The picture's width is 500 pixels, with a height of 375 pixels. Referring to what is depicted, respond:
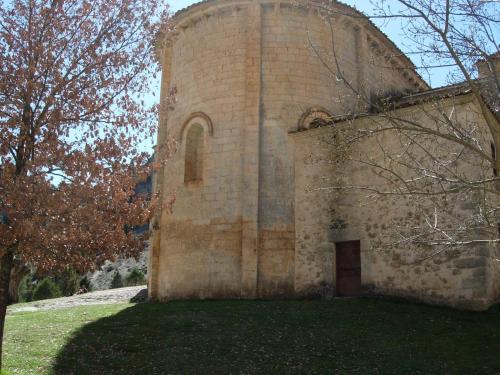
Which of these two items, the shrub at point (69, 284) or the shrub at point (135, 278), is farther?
the shrub at point (69, 284)

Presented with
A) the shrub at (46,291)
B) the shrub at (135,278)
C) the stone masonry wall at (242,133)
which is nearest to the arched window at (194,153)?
the stone masonry wall at (242,133)

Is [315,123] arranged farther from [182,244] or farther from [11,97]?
Answer: [11,97]

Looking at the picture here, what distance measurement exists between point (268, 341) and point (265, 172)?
21.6 feet

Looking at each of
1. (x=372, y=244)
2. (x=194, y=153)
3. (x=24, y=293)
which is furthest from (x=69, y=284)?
(x=372, y=244)

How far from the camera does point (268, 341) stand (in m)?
10.7

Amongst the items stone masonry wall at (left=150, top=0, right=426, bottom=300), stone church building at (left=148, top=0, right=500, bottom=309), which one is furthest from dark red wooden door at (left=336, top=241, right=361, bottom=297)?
stone masonry wall at (left=150, top=0, right=426, bottom=300)

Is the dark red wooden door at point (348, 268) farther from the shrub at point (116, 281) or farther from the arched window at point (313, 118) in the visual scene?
the shrub at point (116, 281)

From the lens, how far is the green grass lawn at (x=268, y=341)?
30.8 feet

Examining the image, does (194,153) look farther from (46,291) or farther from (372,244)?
(46,291)

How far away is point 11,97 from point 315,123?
32.0 feet

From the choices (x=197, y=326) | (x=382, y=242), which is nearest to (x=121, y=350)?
Result: (x=197, y=326)

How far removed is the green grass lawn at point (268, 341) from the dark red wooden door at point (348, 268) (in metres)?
1.37

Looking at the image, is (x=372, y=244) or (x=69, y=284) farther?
(x=69, y=284)

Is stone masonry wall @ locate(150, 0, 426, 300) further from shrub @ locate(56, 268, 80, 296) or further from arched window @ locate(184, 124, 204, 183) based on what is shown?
shrub @ locate(56, 268, 80, 296)
